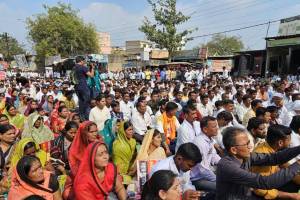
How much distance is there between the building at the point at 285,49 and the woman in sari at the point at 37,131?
15.2 metres

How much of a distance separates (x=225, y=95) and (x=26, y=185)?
7206mm

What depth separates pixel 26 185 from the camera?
359cm

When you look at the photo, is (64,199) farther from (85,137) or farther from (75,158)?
(85,137)

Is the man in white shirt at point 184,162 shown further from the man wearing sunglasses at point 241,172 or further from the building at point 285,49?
the building at point 285,49

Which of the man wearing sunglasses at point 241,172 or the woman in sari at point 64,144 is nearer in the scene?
the man wearing sunglasses at point 241,172

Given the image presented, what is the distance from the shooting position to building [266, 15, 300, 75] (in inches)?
773

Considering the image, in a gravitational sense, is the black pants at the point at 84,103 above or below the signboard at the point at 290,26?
below

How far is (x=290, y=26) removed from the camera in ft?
72.0

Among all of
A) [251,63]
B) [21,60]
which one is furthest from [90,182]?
[21,60]

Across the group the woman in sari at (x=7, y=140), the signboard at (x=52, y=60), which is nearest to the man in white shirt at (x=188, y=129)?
the woman in sari at (x=7, y=140)

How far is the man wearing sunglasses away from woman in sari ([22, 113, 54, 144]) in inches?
171

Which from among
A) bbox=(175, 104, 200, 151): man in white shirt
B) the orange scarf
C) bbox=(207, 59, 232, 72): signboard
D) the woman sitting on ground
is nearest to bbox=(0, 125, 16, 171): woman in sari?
bbox=(175, 104, 200, 151): man in white shirt

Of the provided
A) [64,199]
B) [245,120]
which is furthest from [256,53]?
[64,199]

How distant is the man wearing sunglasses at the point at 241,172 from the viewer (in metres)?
2.61
